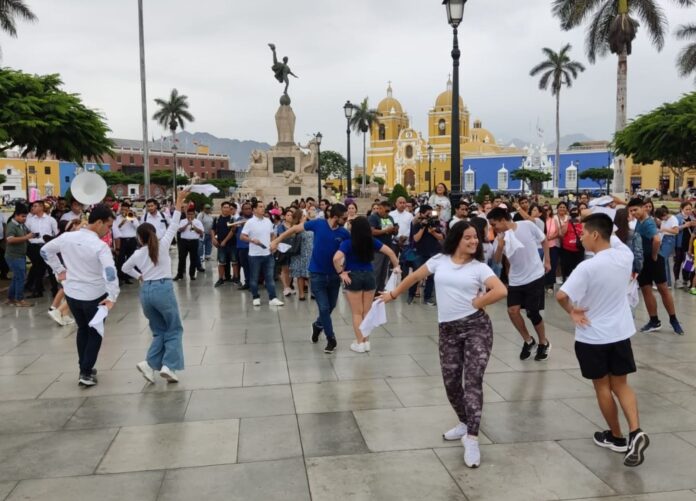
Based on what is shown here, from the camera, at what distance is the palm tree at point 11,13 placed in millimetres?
32031

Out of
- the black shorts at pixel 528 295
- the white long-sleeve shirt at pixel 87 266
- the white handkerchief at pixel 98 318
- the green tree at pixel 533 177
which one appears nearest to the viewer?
the white handkerchief at pixel 98 318

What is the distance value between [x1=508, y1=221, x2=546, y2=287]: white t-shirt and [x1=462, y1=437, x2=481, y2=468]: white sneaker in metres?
2.84

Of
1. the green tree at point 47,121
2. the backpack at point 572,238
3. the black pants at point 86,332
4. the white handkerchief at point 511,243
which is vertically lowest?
the black pants at point 86,332

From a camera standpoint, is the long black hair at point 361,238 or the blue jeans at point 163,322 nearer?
the blue jeans at point 163,322

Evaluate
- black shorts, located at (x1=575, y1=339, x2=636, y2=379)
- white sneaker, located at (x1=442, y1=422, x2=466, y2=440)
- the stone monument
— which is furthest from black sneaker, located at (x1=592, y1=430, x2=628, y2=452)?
the stone monument

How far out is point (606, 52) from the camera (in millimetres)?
28703

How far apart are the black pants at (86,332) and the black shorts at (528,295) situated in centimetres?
423

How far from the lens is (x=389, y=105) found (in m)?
112

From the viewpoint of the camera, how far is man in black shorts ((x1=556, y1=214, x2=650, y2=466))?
4.00 meters

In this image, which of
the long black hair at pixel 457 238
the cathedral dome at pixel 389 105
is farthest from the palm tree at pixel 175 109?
the long black hair at pixel 457 238

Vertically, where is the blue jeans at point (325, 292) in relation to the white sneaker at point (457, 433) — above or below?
above

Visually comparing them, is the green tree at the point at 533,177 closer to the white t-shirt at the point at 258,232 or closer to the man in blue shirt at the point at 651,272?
the white t-shirt at the point at 258,232

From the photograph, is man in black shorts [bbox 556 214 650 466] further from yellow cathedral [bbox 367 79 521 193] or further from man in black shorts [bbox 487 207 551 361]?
yellow cathedral [bbox 367 79 521 193]

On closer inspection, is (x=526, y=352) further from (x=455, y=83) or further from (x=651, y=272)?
(x=455, y=83)
